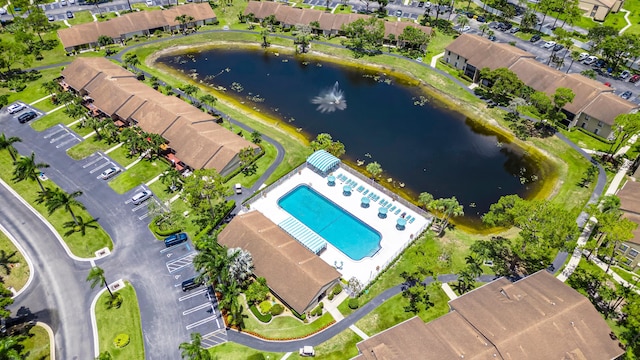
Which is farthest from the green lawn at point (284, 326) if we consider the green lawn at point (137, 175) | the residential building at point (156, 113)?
the green lawn at point (137, 175)

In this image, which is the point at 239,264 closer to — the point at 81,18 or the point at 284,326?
the point at 284,326

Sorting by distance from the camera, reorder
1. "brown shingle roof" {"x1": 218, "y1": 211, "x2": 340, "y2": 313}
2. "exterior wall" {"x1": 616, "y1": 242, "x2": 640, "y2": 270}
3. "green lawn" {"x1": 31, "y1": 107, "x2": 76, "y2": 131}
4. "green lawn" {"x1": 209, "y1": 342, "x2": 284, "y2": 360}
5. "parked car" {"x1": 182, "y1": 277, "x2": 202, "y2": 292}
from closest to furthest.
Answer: "green lawn" {"x1": 209, "y1": 342, "x2": 284, "y2": 360} → "brown shingle roof" {"x1": 218, "y1": 211, "x2": 340, "y2": 313} → "parked car" {"x1": 182, "y1": 277, "x2": 202, "y2": 292} → "exterior wall" {"x1": 616, "y1": 242, "x2": 640, "y2": 270} → "green lawn" {"x1": 31, "y1": 107, "x2": 76, "y2": 131}

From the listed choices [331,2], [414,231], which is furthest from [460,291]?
[331,2]

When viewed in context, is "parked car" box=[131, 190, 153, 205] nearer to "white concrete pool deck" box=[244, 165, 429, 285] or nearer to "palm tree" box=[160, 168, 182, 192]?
"palm tree" box=[160, 168, 182, 192]

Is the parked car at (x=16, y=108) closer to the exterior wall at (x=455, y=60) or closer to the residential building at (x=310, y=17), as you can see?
the residential building at (x=310, y=17)

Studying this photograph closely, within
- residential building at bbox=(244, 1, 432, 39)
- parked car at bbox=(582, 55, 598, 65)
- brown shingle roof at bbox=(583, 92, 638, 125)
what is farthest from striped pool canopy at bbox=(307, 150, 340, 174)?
parked car at bbox=(582, 55, 598, 65)

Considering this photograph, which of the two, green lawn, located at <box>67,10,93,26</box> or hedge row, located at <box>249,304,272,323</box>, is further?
green lawn, located at <box>67,10,93,26</box>

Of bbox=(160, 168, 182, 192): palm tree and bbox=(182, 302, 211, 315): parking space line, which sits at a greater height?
bbox=(160, 168, 182, 192): palm tree
